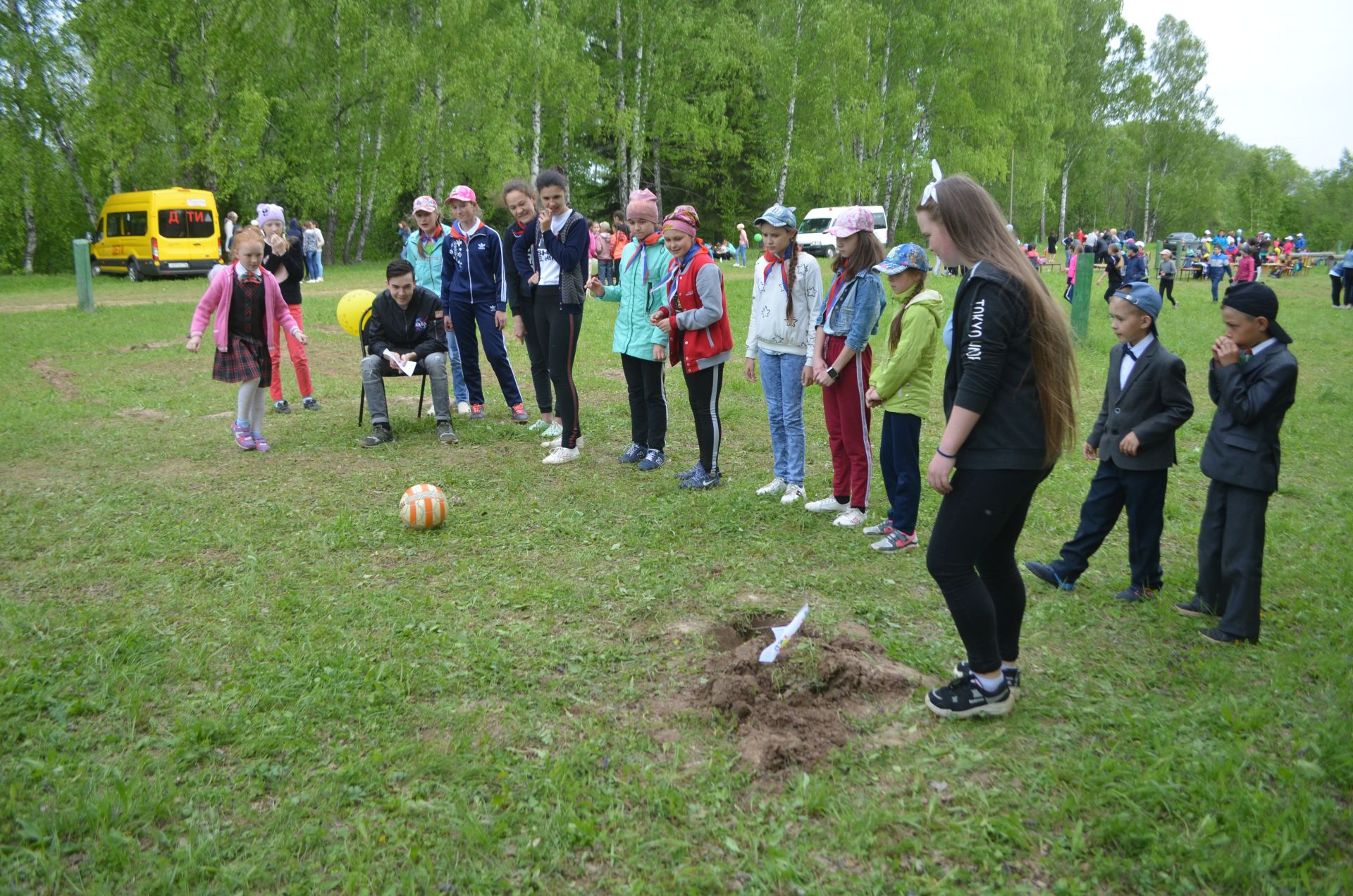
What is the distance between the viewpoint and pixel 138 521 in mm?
6203

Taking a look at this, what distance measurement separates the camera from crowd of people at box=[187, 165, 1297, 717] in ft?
11.2

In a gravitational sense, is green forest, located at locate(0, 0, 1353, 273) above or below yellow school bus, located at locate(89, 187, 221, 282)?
above

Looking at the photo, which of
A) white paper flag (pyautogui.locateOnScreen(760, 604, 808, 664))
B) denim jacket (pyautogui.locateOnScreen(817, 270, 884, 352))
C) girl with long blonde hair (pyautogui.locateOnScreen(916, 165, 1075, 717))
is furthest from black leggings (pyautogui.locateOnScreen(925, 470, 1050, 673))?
denim jacket (pyautogui.locateOnScreen(817, 270, 884, 352))

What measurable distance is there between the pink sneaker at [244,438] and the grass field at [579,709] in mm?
768

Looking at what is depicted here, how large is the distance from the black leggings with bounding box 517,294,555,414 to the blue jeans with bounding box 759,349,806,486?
2562 millimetres

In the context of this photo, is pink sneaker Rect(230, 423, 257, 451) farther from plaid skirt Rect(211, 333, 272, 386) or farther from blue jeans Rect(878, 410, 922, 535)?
blue jeans Rect(878, 410, 922, 535)

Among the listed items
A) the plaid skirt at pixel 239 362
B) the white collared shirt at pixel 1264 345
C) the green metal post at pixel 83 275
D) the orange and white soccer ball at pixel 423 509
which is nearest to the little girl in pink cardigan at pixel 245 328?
the plaid skirt at pixel 239 362

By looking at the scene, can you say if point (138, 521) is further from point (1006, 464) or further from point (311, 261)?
point (311, 261)

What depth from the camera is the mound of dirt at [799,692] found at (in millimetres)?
3600

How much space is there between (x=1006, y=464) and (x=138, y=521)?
5.45 m

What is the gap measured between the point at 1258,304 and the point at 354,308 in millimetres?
8506

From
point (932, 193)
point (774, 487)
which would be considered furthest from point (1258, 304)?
point (774, 487)

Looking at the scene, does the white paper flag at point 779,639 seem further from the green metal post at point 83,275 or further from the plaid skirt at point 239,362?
the green metal post at point 83,275

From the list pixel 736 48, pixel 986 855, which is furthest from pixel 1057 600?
pixel 736 48
